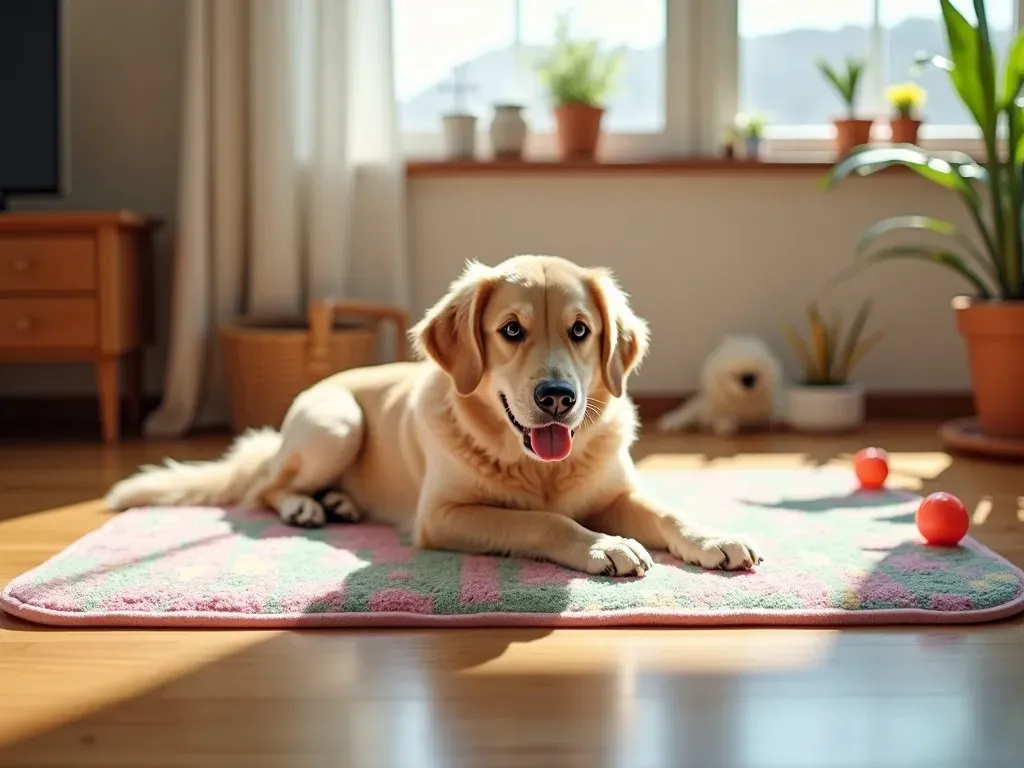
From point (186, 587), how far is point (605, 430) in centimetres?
83

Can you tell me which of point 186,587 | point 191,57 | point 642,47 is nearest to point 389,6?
point 191,57

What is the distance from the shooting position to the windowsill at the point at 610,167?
4379mm

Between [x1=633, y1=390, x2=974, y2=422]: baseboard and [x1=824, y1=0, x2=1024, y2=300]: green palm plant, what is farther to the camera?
[x1=633, y1=390, x2=974, y2=422]: baseboard

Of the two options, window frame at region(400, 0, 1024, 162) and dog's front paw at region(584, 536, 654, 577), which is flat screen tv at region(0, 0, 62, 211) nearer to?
window frame at region(400, 0, 1024, 162)

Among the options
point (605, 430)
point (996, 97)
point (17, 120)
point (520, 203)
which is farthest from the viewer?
point (520, 203)

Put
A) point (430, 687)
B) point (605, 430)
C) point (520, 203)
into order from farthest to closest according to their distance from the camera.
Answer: point (520, 203) < point (605, 430) < point (430, 687)

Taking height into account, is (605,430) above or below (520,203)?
below

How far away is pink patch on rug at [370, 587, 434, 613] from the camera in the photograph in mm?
2006

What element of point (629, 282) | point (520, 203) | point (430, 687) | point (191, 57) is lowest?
point (430, 687)

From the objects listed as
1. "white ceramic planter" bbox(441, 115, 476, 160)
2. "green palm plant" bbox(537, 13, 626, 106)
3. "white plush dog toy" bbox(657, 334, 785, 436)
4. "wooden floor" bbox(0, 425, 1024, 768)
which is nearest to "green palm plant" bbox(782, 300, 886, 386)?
"white plush dog toy" bbox(657, 334, 785, 436)

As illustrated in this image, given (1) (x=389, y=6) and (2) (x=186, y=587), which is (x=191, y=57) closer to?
(1) (x=389, y=6)

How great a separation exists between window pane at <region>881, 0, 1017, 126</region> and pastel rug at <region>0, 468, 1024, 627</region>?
254 cm

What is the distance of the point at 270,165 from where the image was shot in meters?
4.18

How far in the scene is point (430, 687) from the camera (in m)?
1.67
